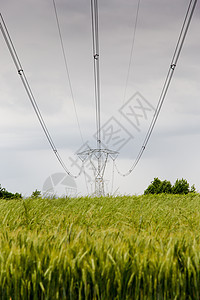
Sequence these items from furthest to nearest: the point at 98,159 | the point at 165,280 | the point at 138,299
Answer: the point at 98,159, the point at 138,299, the point at 165,280

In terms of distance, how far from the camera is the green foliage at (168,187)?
19.3 m

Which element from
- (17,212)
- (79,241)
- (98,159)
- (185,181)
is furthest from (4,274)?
(98,159)

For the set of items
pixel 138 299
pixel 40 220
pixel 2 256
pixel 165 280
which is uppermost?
pixel 40 220

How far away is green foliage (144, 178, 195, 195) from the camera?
63.4ft

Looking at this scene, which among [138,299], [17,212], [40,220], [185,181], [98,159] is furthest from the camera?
[98,159]

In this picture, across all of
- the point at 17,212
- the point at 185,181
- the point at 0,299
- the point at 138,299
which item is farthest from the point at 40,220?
A: the point at 185,181

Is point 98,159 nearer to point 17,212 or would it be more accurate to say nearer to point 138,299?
point 17,212

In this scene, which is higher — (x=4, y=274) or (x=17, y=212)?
(x=17, y=212)

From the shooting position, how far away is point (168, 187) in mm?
19625

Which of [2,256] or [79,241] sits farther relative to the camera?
[79,241]

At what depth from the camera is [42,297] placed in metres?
2.79

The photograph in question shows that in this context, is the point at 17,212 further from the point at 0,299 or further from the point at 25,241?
the point at 0,299

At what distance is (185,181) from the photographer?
1947cm

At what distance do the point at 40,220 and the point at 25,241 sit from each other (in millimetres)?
1908
